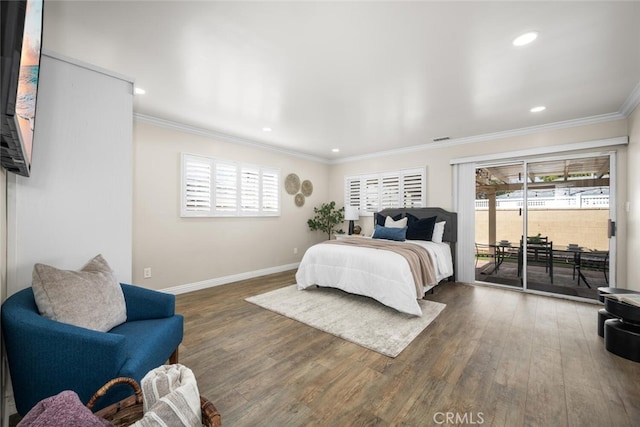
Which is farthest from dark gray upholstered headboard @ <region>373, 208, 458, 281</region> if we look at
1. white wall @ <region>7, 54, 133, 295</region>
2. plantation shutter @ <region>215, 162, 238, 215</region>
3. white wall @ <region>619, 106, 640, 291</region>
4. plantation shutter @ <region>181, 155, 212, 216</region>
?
white wall @ <region>7, 54, 133, 295</region>

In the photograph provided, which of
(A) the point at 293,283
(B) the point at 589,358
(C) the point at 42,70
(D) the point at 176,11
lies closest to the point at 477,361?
(B) the point at 589,358

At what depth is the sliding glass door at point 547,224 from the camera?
3.74m

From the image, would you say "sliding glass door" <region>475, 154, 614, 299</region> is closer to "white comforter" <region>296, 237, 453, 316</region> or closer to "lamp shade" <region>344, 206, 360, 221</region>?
"white comforter" <region>296, 237, 453, 316</region>

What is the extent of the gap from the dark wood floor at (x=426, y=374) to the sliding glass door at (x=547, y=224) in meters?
1.19

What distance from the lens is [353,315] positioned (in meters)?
3.07

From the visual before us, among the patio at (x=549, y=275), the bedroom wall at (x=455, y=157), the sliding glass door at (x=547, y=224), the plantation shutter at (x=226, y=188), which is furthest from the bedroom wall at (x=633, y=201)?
the plantation shutter at (x=226, y=188)

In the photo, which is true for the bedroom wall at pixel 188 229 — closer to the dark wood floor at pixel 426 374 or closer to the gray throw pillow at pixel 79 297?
the dark wood floor at pixel 426 374

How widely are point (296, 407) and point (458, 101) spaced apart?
342 cm

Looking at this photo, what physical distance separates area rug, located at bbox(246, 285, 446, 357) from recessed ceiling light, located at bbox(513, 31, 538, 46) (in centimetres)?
264

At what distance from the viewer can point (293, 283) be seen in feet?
14.7

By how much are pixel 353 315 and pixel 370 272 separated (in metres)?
0.57

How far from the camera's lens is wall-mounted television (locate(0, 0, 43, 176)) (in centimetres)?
67

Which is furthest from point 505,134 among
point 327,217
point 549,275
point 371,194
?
point 327,217

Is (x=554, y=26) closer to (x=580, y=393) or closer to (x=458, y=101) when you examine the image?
(x=458, y=101)
